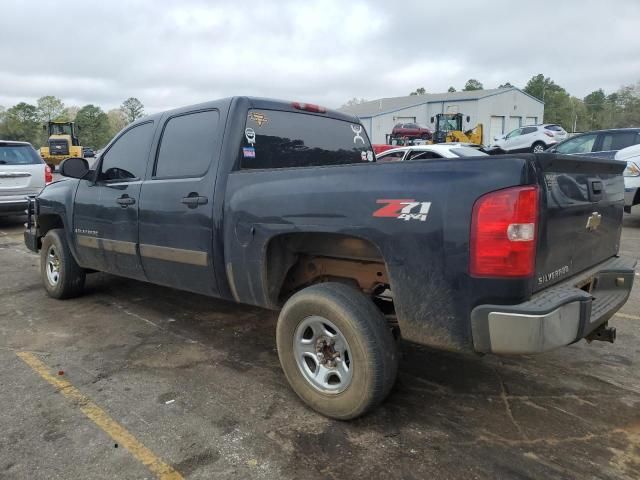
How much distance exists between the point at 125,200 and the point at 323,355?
235cm

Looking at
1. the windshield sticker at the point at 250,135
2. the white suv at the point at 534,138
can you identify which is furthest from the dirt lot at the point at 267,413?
the white suv at the point at 534,138

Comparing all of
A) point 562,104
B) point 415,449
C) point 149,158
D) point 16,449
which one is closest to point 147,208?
point 149,158

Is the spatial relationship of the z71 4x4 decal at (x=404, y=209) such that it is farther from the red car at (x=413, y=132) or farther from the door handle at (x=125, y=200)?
the red car at (x=413, y=132)

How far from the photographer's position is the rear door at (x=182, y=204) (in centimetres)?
363

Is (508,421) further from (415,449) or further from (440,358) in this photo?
(440,358)

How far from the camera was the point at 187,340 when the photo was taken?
14.4 ft

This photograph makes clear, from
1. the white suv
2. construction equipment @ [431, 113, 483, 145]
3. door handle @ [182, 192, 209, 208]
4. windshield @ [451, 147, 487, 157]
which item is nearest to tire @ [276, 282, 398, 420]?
door handle @ [182, 192, 209, 208]

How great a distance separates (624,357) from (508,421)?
5.07 ft

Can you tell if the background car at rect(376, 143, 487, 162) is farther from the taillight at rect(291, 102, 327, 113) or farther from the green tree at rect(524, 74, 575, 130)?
the green tree at rect(524, 74, 575, 130)

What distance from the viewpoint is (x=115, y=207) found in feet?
14.7

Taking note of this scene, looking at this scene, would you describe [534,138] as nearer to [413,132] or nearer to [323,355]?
[413,132]

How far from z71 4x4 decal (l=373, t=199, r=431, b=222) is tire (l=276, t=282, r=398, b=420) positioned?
1.84 feet

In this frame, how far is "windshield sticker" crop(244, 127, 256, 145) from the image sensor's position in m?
3.66

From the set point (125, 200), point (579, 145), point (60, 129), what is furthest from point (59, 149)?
point (125, 200)
